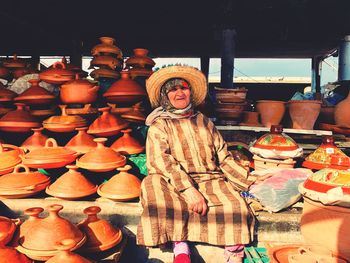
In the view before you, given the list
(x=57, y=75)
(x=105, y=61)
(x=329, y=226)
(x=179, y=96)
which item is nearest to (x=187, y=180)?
(x=179, y=96)

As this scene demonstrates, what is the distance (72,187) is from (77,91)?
4.38ft

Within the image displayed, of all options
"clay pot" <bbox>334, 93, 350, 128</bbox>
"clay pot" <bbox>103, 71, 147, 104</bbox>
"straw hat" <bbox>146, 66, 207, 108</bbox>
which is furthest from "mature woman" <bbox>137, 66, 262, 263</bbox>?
"clay pot" <bbox>334, 93, 350, 128</bbox>

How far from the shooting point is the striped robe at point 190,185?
8.65 ft

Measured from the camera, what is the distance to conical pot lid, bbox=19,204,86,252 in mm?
2154

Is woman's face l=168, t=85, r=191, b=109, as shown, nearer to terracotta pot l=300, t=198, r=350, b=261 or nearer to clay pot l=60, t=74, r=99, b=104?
clay pot l=60, t=74, r=99, b=104

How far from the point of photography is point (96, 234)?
8.00ft

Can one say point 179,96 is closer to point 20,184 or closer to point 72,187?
point 72,187

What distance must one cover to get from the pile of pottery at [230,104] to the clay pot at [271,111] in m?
0.33

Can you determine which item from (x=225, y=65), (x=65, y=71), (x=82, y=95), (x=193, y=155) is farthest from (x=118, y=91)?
(x=225, y=65)

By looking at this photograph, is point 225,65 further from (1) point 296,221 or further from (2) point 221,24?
(1) point 296,221

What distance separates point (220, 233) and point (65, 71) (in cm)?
284

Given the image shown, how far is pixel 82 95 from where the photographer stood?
386 centimetres

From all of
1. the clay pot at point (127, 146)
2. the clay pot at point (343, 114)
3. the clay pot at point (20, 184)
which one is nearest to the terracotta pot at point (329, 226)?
the clay pot at point (127, 146)

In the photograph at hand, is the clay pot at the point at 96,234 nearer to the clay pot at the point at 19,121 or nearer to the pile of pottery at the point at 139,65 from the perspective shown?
the clay pot at the point at 19,121
